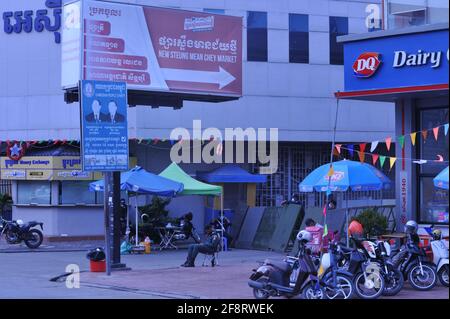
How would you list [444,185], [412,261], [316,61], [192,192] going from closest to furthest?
[444,185], [412,261], [192,192], [316,61]

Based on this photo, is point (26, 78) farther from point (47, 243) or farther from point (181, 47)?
point (181, 47)

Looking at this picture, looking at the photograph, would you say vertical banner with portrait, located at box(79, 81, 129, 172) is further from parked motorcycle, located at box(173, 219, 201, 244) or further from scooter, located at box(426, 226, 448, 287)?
parked motorcycle, located at box(173, 219, 201, 244)

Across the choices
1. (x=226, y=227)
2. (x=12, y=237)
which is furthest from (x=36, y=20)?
(x=226, y=227)

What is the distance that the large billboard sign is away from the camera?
786 inches

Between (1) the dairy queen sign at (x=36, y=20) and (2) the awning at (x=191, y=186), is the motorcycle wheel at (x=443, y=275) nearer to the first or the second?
(2) the awning at (x=191, y=186)

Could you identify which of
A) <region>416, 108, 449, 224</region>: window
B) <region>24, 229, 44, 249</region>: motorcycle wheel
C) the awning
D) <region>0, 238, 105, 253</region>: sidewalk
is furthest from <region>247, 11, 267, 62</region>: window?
<region>416, 108, 449, 224</region>: window

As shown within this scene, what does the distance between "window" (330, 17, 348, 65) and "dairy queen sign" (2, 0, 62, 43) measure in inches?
443

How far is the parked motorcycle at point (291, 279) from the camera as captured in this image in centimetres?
1323

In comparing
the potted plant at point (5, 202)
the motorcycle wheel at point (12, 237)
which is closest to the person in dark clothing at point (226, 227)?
the motorcycle wheel at point (12, 237)

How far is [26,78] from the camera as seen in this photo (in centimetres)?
3056

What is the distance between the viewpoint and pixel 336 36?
32.7 m

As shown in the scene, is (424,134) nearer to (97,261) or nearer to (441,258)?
(441,258)
